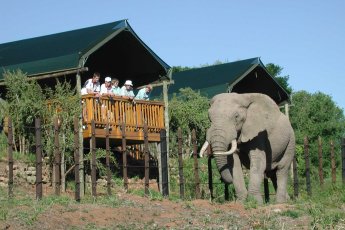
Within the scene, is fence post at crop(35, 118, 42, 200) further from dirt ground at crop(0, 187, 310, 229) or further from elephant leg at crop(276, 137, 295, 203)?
elephant leg at crop(276, 137, 295, 203)

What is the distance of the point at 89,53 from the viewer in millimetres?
24547

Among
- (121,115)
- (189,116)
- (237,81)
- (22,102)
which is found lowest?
(121,115)

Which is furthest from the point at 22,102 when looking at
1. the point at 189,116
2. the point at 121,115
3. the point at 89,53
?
the point at 189,116

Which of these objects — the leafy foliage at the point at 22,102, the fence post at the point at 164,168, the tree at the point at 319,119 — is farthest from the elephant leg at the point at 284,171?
the tree at the point at 319,119

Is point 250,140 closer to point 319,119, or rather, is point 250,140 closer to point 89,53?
point 89,53

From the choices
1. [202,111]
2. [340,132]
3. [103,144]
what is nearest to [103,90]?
[103,144]

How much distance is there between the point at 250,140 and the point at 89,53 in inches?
325

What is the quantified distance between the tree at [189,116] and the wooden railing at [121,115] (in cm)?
291

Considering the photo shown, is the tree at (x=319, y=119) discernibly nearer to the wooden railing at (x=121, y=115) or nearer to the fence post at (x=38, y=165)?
the wooden railing at (x=121, y=115)

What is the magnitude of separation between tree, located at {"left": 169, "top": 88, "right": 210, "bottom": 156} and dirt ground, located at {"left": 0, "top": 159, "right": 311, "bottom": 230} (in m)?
14.4

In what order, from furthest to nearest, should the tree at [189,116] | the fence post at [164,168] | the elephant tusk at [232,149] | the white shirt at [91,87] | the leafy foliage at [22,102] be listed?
the tree at [189,116] → the white shirt at [91,87] → the leafy foliage at [22,102] → the fence post at [164,168] → the elephant tusk at [232,149]

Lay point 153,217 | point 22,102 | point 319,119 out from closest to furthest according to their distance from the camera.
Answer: point 153,217 → point 22,102 → point 319,119

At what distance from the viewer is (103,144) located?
26.7 m

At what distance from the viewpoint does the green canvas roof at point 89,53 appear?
979 inches
